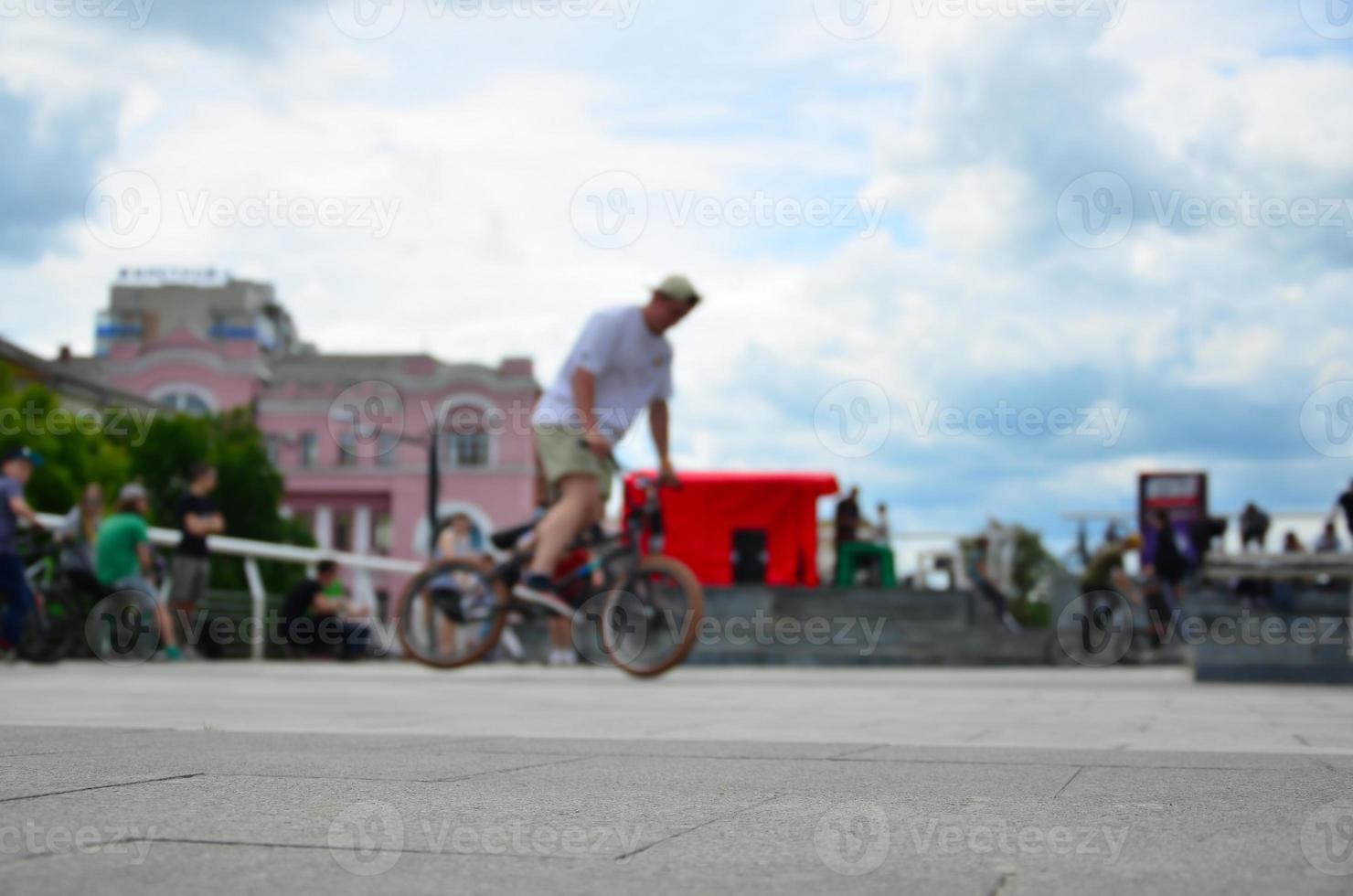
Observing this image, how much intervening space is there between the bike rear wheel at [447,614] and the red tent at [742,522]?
1444 centimetres

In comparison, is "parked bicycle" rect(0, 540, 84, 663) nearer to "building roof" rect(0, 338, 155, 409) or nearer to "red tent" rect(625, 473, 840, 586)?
"red tent" rect(625, 473, 840, 586)

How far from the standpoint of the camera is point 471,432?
7112cm

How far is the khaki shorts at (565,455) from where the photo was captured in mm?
8250

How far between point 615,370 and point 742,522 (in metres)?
15.5

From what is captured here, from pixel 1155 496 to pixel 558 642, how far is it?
1523 centimetres

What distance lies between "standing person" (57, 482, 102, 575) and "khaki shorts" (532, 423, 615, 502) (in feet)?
17.2

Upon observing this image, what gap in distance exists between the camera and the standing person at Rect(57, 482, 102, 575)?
1205 cm

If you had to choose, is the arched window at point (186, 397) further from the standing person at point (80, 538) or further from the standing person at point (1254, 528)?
the standing person at point (80, 538)

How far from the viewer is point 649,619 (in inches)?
330

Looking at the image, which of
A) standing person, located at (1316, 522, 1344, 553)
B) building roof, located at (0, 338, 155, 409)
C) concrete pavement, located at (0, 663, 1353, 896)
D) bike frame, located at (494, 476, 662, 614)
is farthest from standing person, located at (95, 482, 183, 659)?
building roof, located at (0, 338, 155, 409)

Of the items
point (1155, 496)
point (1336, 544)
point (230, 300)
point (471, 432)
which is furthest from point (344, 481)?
point (1336, 544)

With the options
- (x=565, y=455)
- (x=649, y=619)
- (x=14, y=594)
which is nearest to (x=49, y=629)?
(x=14, y=594)

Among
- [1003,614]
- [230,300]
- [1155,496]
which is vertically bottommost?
[1003,614]

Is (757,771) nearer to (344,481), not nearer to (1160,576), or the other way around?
(1160,576)
